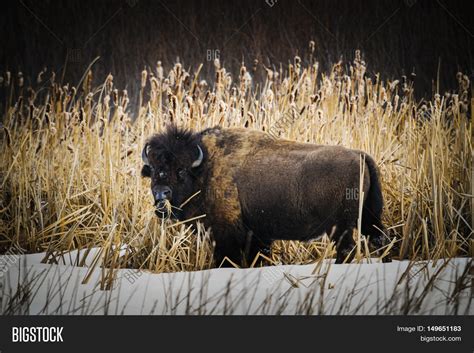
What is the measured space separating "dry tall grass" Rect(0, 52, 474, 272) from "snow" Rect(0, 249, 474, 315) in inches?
12.1

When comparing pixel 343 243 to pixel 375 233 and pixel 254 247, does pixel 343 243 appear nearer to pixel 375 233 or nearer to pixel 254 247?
pixel 375 233

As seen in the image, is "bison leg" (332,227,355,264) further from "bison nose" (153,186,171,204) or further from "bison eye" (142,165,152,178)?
"bison eye" (142,165,152,178)

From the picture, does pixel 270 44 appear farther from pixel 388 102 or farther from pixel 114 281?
pixel 114 281

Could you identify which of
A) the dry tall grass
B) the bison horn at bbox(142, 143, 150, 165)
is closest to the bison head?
the bison horn at bbox(142, 143, 150, 165)

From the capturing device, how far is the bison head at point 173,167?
635cm

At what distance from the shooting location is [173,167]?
641cm

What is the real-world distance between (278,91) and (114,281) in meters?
2.80

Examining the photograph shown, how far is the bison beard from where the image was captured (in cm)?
618

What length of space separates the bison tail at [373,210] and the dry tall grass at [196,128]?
21 centimetres

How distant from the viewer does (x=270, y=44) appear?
7.50 meters

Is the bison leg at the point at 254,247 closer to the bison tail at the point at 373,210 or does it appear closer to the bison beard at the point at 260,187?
the bison beard at the point at 260,187

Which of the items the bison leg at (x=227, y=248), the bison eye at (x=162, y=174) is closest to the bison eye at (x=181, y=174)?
the bison eye at (x=162, y=174)
